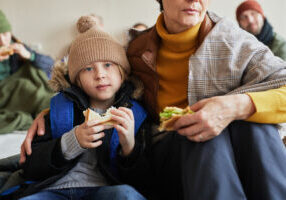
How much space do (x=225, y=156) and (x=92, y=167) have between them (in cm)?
49

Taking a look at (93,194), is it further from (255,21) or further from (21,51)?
(255,21)

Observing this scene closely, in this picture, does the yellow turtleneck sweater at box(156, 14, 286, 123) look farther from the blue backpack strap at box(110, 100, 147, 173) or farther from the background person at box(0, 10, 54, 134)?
the background person at box(0, 10, 54, 134)

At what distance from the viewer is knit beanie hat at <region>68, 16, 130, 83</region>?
1.07 m

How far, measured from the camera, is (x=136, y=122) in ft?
3.56

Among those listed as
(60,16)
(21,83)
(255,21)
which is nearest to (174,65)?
(21,83)

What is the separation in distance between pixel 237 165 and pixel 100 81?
1.73ft

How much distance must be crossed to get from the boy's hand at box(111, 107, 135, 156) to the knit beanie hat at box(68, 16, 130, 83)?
260 millimetres

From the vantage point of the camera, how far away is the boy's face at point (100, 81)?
3.43 ft

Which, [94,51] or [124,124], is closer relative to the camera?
[124,124]

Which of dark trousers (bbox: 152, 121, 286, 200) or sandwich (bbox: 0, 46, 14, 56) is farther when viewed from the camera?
sandwich (bbox: 0, 46, 14, 56)

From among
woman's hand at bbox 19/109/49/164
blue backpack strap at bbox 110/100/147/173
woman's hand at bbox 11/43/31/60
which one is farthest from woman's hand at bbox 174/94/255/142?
woman's hand at bbox 11/43/31/60

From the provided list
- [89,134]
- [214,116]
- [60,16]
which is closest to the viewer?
[214,116]

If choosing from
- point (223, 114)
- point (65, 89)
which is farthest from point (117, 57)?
point (223, 114)

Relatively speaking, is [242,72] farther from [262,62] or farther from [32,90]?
[32,90]
